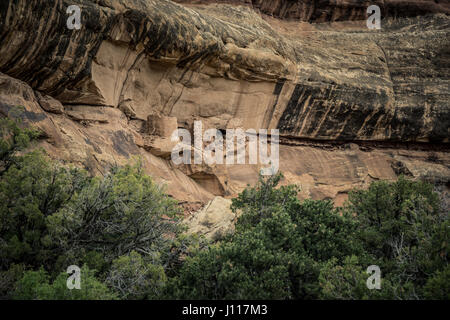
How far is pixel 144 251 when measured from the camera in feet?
29.7

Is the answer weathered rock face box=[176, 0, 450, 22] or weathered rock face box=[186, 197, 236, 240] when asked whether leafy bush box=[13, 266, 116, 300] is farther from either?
weathered rock face box=[176, 0, 450, 22]

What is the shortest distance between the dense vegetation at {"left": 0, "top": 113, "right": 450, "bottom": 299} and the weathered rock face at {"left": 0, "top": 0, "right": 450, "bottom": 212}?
126 inches

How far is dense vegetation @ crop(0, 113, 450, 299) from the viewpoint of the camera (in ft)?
24.1

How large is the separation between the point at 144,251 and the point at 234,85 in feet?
38.1

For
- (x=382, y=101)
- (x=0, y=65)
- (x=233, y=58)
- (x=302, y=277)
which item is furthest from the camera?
(x=382, y=101)

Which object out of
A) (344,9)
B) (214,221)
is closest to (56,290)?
(214,221)

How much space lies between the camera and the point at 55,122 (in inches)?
483

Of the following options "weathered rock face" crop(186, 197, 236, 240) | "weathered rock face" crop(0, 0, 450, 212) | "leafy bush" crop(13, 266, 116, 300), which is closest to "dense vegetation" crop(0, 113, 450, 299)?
"leafy bush" crop(13, 266, 116, 300)

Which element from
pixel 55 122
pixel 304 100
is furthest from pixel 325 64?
pixel 55 122

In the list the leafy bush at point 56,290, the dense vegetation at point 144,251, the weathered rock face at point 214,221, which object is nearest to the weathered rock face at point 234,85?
the weathered rock face at point 214,221

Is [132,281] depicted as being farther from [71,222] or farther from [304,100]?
[304,100]

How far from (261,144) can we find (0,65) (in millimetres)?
12391

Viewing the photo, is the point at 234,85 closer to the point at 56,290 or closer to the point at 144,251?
the point at 144,251
